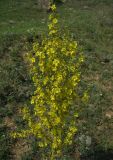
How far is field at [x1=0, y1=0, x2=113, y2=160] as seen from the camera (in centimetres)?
2034

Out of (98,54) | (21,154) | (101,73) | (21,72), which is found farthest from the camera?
(98,54)

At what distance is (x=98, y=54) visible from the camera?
27812 mm

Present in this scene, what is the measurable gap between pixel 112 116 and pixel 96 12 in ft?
51.1

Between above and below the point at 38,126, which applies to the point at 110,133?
below

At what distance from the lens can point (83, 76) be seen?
2536cm

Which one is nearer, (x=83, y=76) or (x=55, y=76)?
(x=55, y=76)

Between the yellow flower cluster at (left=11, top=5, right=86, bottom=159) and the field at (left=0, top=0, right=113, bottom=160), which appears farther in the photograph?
the field at (left=0, top=0, right=113, bottom=160)

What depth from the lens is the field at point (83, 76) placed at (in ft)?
66.7

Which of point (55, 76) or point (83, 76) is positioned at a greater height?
point (55, 76)

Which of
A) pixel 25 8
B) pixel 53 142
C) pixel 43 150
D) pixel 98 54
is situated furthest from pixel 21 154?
pixel 25 8

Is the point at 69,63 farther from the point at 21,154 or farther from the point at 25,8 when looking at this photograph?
the point at 25,8

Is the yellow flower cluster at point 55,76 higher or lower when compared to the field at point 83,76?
higher

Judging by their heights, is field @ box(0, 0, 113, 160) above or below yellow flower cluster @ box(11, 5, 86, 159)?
below

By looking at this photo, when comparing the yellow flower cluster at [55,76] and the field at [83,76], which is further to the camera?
the field at [83,76]
